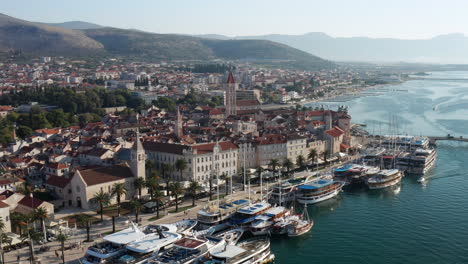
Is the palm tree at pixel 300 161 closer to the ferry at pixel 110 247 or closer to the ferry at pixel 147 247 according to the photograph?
the ferry at pixel 147 247

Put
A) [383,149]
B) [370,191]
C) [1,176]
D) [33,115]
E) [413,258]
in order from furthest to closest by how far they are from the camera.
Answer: [33,115] < [383,149] < [370,191] < [1,176] < [413,258]

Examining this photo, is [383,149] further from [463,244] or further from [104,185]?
[104,185]

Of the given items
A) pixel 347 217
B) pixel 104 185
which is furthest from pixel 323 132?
pixel 104 185

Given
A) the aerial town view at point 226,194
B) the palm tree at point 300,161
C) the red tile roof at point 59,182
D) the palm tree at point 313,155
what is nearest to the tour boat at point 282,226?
the aerial town view at point 226,194

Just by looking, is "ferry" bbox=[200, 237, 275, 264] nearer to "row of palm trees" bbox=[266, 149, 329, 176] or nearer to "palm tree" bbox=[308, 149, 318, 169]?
"row of palm trees" bbox=[266, 149, 329, 176]

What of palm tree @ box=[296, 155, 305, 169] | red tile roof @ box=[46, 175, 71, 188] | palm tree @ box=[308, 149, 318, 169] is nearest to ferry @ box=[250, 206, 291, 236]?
palm tree @ box=[296, 155, 305, 169]

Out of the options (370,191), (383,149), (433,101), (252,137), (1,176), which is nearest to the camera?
(1,176)

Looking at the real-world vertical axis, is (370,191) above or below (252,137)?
below
